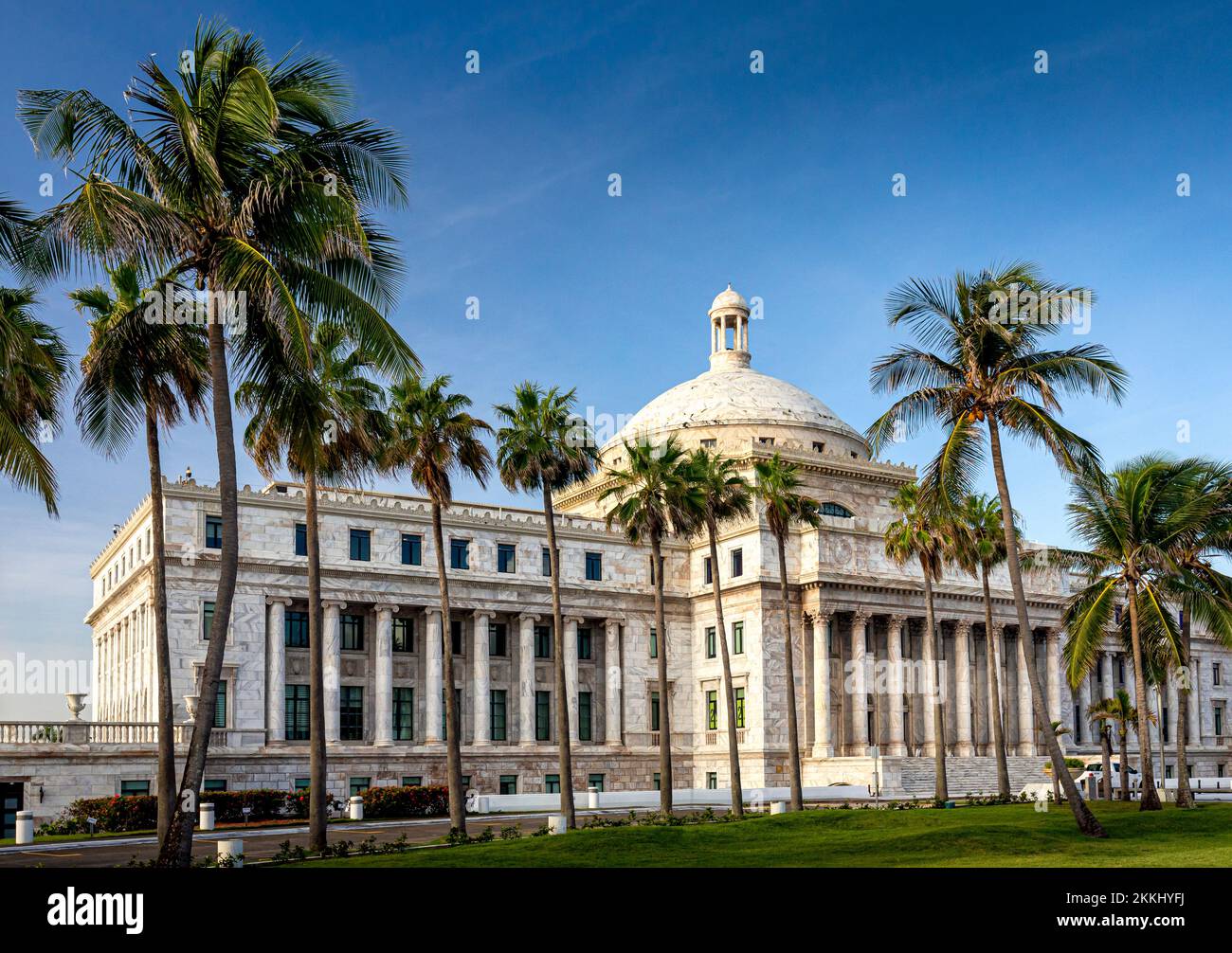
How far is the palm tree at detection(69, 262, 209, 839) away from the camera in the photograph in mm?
29844

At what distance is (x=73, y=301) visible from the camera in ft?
123

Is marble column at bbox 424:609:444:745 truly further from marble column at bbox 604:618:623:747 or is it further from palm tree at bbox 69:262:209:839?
palm tree at bbox 69:262:209:839

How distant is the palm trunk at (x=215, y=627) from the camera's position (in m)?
24.3

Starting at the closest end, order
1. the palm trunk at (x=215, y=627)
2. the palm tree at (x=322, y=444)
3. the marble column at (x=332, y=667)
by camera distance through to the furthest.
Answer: the palm trunk at (x=215, y=627) → the palm tree at (x=322, y=444) → the marble column at (x=332, y=667)

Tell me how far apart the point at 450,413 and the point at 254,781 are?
1097 inches

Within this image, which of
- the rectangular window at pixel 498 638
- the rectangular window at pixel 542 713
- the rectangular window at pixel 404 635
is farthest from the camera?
the rectangular window at pixel 542 713

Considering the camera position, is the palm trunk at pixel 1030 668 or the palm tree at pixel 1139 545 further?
the palm tree at pixel 1139 545

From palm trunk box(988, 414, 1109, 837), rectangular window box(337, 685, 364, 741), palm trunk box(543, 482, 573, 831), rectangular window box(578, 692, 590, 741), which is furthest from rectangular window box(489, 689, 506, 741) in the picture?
palm trunk box(988, 414, 1109, 837)

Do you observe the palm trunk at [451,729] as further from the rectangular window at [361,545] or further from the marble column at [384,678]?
the rectangular window at [361,545]

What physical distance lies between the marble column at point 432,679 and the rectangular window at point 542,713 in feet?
21.8

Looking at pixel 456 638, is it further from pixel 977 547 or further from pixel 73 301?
pixel 73 301

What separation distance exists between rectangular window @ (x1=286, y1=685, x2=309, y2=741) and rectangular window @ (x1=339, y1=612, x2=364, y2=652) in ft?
12.7

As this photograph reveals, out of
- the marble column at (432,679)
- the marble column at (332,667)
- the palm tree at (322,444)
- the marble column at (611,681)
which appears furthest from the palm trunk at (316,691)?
the marble column at (611,681)
